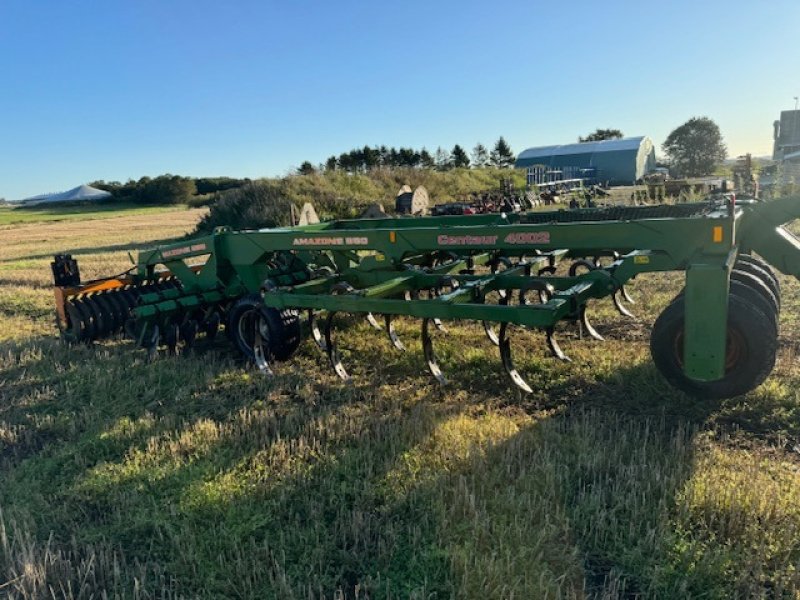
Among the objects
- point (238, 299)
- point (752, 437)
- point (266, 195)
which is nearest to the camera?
point (752, 437)

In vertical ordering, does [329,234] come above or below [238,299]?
above

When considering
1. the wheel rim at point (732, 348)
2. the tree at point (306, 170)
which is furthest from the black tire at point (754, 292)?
the tree at point (306, 170)

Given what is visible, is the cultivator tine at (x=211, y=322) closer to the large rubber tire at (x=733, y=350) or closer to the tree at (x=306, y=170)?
the large rubber tire at (x=733, y=350)

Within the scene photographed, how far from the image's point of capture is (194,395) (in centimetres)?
479

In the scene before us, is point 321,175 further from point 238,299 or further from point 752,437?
point 752,437

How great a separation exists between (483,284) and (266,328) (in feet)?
7.00

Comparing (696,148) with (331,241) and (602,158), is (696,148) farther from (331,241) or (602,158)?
(331,241)

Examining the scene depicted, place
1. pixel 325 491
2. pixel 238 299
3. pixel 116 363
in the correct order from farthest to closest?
pixel 238 299
pixel 116 363
pixel 325 491

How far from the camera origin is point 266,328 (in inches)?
218

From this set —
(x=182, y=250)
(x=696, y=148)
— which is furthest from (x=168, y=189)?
(x=182, y=250)

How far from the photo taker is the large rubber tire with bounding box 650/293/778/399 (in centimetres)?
363

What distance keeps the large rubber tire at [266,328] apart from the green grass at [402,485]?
1.17ft

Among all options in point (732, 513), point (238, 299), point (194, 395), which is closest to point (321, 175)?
point (238, 299)

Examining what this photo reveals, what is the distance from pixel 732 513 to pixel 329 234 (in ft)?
12.1
